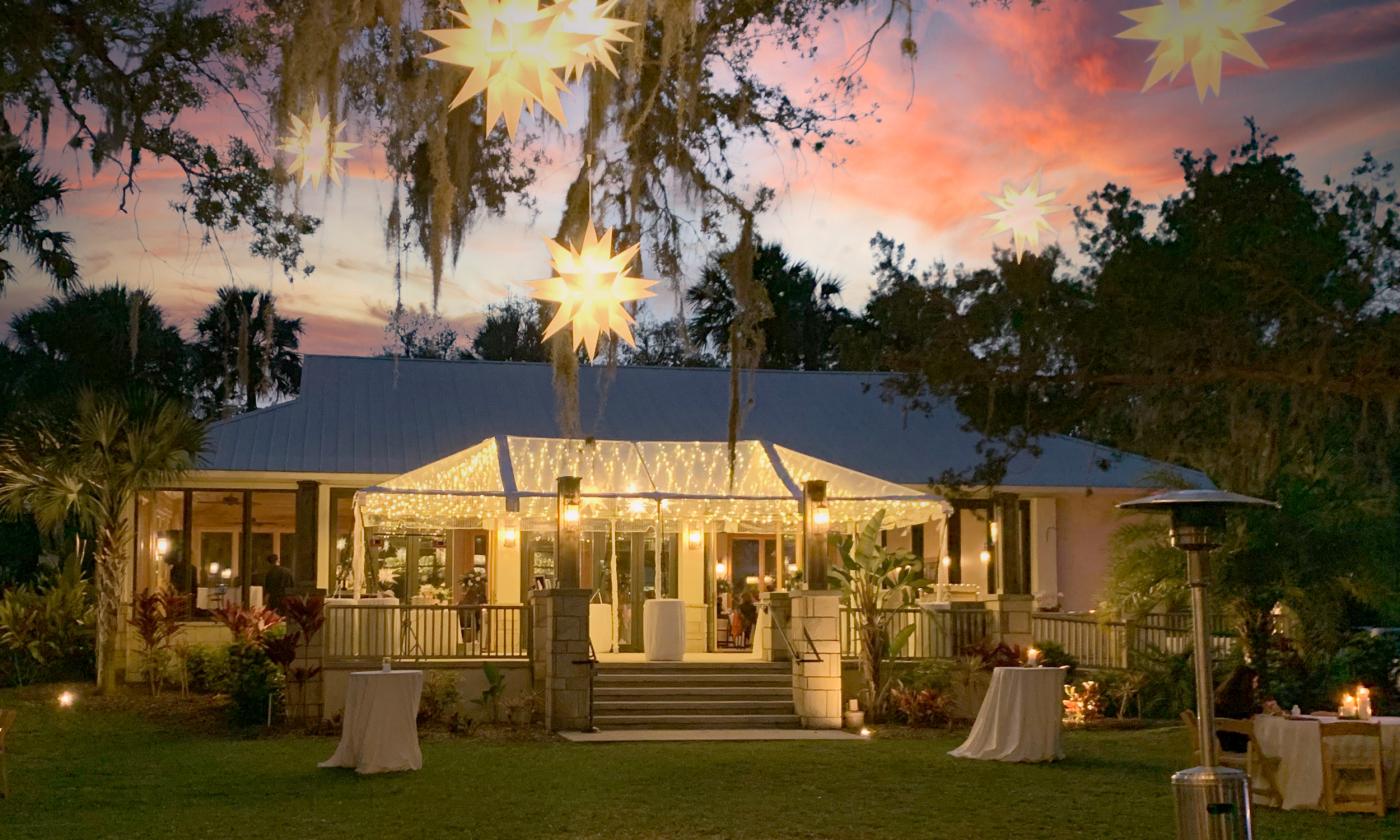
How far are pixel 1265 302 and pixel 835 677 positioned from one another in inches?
297

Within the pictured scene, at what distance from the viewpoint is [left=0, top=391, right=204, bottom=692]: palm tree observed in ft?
63.6

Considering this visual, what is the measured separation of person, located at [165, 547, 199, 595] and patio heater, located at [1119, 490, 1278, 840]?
54.2ft

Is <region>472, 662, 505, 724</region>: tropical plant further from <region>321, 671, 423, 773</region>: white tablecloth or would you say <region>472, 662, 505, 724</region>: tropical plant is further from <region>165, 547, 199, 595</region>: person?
<region>165, 547, 199, 595</region>: person

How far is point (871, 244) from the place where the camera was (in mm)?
34062

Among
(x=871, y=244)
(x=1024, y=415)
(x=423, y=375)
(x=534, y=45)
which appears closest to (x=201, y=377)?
(x=423, y=375)

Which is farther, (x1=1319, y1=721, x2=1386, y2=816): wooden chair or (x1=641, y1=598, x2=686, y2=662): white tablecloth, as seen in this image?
(x1=641, y1=598, x2=686, y2=662): white tablecloth

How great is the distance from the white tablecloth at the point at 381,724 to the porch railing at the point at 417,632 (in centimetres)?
435

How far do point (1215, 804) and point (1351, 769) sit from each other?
466cm

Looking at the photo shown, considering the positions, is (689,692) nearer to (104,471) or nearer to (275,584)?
(275,584)

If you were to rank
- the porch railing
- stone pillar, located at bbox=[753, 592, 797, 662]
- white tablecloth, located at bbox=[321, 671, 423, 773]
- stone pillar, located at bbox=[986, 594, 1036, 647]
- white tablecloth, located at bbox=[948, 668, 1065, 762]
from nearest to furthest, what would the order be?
white tablecloth, located at bbox=[321, 671, 423, 773] → white tablecloth, located at bbox=[948, 668, 1065, 762] → the porch railing → stone pillar, located at bbox=[986, 594, 1036, 647] → stone pillar, located at bbox=[753, 592, 797, 662]

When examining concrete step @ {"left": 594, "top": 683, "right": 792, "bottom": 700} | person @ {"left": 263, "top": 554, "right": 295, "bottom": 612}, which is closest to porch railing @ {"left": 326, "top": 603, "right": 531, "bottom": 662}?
concrete step @ {"left": 594, "top": 683, "right": 792, "bottom": 700}

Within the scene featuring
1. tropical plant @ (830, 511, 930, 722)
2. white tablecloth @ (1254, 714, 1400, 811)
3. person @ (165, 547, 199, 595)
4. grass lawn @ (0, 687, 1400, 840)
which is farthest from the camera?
person @ (165, 547, 199, 595)

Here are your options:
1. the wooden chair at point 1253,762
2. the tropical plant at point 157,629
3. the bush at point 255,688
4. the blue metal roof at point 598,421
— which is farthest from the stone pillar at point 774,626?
the wooden chair at point 1253,762

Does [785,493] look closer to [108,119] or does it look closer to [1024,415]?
[1024,415]
